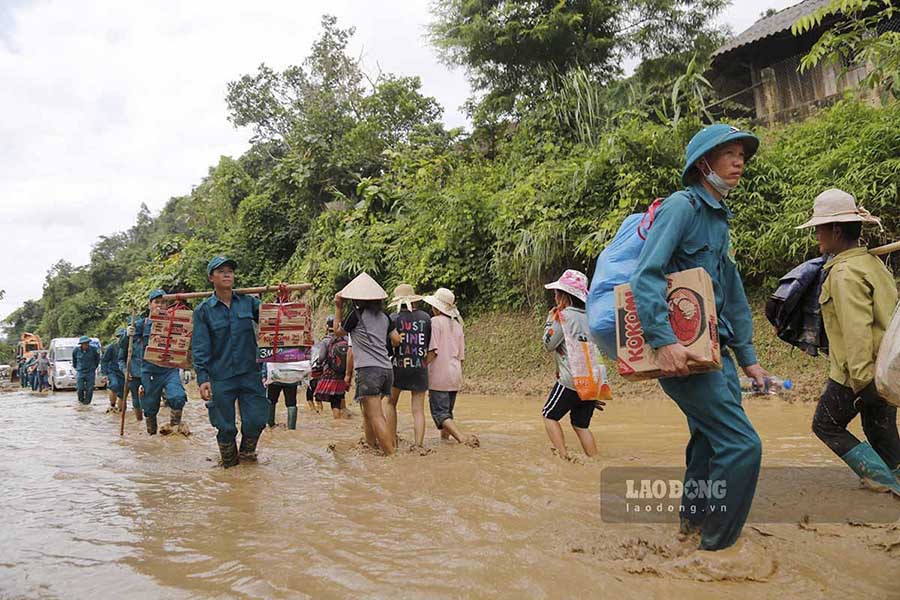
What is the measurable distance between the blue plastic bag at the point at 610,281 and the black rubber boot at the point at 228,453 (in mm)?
4061

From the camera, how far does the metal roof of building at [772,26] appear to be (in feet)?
49.1

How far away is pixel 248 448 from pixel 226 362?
35.3 inches

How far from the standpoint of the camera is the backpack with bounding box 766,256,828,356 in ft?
13.6

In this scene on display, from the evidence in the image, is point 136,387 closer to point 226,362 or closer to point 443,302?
point 226,362

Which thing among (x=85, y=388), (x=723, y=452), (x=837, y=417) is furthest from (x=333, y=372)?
Result: (x=85, y=388)

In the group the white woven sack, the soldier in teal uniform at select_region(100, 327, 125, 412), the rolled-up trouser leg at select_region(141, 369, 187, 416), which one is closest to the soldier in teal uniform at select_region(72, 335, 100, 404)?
the soldier in teal uniform at select_region(100, 327, 125, 412)

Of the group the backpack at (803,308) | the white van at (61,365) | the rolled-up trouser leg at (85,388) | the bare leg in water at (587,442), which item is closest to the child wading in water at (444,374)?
the bare leg in water at (587,442)

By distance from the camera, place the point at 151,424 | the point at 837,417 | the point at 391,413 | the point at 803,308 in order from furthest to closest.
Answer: the point at 151,424, the point at 391,413, the point at 803,308, the point at 837,417

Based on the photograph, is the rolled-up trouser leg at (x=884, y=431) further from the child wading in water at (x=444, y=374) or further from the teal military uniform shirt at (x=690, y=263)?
the child wading in water at (x=444, y=374)

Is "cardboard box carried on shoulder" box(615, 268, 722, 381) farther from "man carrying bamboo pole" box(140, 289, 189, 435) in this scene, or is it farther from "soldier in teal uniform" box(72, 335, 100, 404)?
"soldier in teal uniform" box(72, 335, 100, 404)

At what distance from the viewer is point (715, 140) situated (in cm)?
298

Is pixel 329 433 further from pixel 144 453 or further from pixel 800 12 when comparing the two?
pixel 800 12

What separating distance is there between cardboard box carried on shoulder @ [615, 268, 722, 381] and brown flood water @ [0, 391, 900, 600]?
2.85ft

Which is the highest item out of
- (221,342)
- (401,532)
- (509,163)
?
(509,163)
